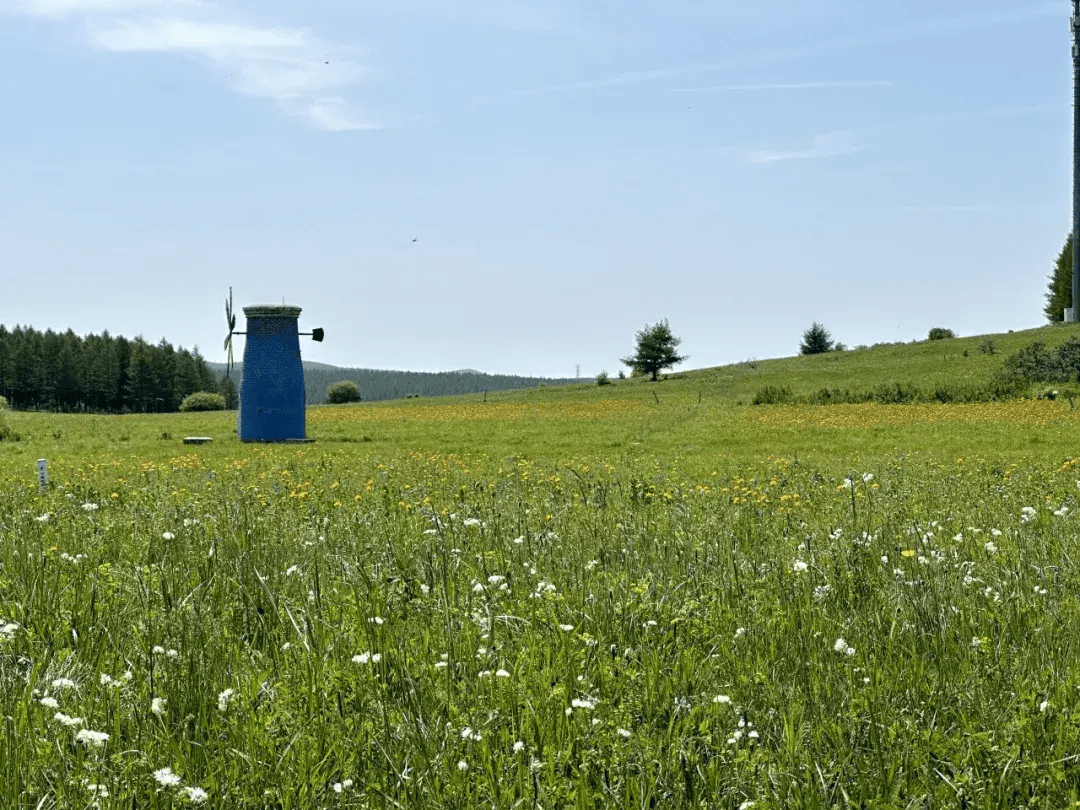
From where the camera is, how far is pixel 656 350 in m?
74.8

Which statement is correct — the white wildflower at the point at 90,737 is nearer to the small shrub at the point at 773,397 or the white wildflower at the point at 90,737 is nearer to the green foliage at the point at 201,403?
the small shrub at the point at 773,397

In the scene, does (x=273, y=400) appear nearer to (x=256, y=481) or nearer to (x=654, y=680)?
(x=256, y=481)

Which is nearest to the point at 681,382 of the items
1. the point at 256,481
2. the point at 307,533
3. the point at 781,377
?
the point at 781,377

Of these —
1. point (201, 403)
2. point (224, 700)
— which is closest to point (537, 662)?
point (224, 700)

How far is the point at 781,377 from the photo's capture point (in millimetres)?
59781

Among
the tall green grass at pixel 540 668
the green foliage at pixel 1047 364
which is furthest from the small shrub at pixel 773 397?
the tall green grass at pixel 540 668

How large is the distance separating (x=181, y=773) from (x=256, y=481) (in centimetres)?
1143

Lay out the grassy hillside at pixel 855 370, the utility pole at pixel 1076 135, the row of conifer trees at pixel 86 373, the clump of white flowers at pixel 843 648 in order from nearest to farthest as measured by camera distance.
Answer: the clump of white flowers at pixel 843 648, the grassy hillside at pixel 855 370, the utility pole at pixel 1076 135, the row of conifer trees at pixel 86 373

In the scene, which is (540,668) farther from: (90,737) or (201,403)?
(201,403)

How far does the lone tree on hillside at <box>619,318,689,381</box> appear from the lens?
74.9m

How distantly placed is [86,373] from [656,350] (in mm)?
75458

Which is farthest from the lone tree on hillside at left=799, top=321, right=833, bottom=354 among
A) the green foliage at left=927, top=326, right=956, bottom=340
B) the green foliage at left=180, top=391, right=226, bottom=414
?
the green foliage at left=180, top=391, right=226, bottom=414

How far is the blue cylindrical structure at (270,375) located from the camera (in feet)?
93.9

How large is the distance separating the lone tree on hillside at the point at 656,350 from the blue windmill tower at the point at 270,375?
48369 millimetres
